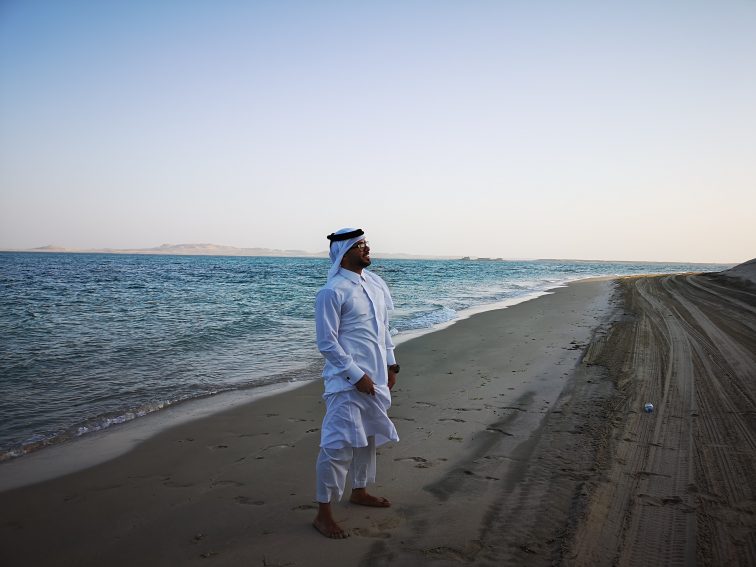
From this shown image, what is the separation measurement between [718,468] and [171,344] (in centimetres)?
973

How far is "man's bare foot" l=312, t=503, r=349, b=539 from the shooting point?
2.87 metres

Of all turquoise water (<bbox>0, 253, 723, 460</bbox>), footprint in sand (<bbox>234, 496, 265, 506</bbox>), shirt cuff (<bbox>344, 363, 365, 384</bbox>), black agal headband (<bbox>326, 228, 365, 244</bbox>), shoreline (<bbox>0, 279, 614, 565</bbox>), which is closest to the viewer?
shoreline (<bbox>0, 279, 614, 565</bbox>)

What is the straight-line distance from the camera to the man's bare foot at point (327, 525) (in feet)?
9.43

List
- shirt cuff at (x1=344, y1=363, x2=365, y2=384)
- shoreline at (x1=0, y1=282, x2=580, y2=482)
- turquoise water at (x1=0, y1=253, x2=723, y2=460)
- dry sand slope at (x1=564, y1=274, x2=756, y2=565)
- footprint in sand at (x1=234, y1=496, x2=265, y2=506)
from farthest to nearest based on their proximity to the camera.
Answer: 1. turquoise water at (x1=0, y1=253, x2=723, y2=460)
2. shoreline at (x1=0, y1=282, x2=580, y2=482)
3. footprint in sand at (x1=234, y1=496, x2=265, y2=506)
4. shirt cuff at (x1=344, y1=363, x2=365, y2=384)
5. dry sand slope at (x1=564, y1=274, x2=756, y2=565)

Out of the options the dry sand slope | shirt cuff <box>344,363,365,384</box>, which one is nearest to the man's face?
shirt cuff <box>344,363,365,384</box>

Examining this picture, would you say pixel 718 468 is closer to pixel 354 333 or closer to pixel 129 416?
pixel 354 333

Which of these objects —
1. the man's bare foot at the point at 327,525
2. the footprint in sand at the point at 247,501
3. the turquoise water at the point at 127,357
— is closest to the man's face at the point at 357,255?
the man's bare foot at the point at 327,525

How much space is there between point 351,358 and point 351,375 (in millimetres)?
113

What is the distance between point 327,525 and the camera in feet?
9.59

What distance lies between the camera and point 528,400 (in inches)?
226

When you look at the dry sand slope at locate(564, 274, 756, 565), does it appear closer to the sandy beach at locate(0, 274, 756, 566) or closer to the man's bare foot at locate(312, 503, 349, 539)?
the sandy beach at locate(0, 274, 756, 566)

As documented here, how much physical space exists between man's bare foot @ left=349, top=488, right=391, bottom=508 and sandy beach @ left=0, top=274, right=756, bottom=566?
0.05 metres

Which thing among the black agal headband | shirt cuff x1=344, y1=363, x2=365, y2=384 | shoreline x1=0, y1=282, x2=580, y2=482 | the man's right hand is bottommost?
shoreline x1=0, y1=282, x2=580, y2=482

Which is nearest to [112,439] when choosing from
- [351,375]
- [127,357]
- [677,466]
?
[351,375]
